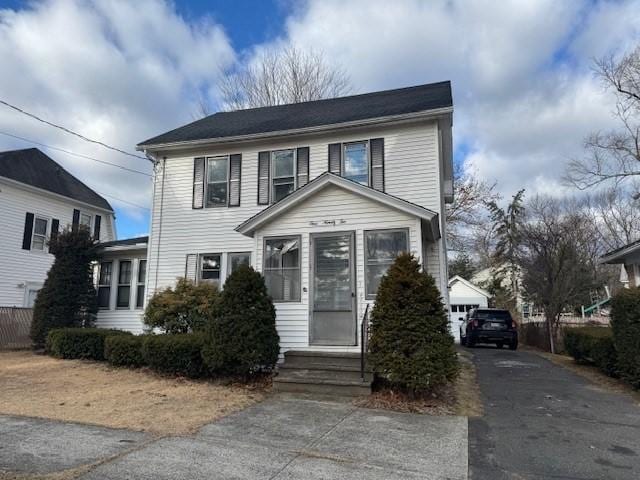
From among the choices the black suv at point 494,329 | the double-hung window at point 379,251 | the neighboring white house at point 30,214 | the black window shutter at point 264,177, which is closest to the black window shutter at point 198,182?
the black window shutter at point 264,177

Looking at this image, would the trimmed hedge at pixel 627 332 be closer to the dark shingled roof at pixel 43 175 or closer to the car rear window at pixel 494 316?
the car rear window at pixel 494 316

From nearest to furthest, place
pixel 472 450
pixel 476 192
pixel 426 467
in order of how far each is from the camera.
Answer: pixel 426 467, pixel 472 450, pixel 476 192

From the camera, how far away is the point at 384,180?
11930mm

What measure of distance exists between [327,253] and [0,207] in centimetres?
1630

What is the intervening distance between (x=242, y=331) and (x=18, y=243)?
16.2 m

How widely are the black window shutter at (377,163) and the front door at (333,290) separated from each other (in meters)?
2.83

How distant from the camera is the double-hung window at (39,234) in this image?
20.4 m

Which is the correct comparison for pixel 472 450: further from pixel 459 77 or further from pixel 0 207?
pixel 0 207

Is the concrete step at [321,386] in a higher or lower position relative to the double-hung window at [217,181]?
lower

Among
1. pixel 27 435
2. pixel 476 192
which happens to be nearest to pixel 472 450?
pixel 27 435

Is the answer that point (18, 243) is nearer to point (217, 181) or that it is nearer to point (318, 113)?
point (217, 181)

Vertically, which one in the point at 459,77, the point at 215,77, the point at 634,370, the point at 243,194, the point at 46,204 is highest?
the point at 215,77

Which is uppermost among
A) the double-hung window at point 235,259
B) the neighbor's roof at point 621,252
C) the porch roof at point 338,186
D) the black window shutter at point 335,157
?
the black window shutter at point 335,157

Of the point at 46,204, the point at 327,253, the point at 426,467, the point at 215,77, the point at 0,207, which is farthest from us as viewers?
the point at 215,77
